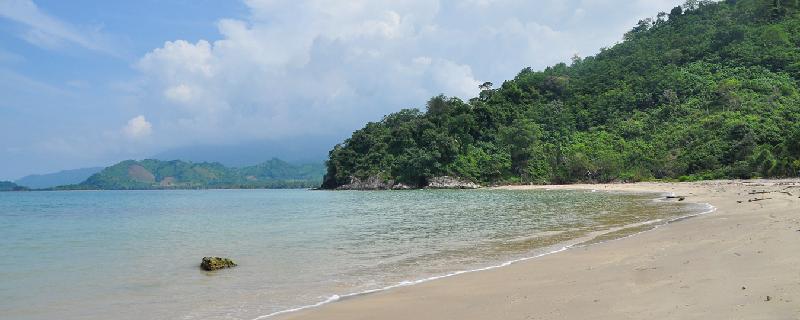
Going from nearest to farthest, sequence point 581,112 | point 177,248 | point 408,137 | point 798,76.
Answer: point 177,248 < point 798,76 < point 581,112 < point 408,137

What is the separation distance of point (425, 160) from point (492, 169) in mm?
13822

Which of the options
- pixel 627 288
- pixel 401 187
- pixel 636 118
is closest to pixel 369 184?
pixel 401 187

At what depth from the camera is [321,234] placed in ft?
72.8

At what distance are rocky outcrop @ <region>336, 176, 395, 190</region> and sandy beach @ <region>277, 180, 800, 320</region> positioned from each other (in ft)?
333

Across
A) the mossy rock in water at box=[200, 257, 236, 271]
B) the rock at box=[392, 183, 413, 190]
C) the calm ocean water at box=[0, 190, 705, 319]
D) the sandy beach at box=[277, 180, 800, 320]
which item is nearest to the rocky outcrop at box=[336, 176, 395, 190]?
the rock at box=[392, 183, 413, 190]

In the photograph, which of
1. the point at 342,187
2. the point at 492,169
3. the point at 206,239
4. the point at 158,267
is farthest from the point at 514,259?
the point at 342,187

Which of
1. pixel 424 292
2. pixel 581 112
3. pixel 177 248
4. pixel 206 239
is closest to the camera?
pixel 424 292

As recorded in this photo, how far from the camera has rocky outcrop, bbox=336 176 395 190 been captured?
115 metres

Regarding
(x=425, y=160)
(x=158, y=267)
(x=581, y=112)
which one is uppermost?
(x=581, y=112)

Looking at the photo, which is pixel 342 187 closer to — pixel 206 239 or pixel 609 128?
pixel 609 128

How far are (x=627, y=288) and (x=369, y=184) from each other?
112 metres

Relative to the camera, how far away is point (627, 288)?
845 cm

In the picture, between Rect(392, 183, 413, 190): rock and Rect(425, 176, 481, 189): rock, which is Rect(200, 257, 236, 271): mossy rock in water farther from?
Rect(392, 183, 413, 190): rock

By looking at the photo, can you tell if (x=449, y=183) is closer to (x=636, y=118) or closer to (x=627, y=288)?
(x=636, y=118)
